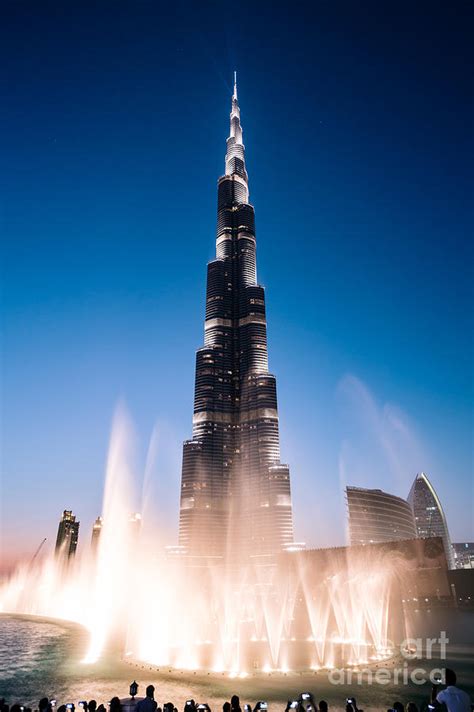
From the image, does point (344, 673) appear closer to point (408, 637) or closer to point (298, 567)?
→ point (408, 637)

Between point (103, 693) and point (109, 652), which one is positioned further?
point (109, 652)

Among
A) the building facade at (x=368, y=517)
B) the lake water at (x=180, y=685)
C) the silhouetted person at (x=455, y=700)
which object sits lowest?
the lake water at (x=180, y=685)

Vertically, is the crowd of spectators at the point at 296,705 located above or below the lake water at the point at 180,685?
above

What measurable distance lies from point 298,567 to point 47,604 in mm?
72792

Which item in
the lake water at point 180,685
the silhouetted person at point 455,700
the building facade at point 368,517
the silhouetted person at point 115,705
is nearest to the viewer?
the silhouetted person at point 455,700

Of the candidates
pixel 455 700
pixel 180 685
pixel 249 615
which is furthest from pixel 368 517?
pixel 455 700

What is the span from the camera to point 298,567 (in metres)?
127

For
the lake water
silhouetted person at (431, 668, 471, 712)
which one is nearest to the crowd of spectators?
silhouetted person at (431, 668, 471, 712)

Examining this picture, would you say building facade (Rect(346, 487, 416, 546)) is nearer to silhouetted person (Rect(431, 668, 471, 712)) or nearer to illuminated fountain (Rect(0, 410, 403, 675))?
illuminated fountain (Rect(0, 410, 403, 675))

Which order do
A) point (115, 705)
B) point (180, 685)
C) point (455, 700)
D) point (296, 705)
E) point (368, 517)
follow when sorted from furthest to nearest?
point (368, 517)
point (180, 685)
point (296, 705)
point (115, 705)
point (455, 700)

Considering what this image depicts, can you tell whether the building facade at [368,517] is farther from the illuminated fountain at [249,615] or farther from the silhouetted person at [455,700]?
the silhouetted person at [455,700]

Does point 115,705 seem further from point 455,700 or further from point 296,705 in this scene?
point 455,700

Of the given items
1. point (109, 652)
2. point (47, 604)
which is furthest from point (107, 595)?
point (109, 652)

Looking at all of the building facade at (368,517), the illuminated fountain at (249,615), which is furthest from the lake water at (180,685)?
the building facade at (368,517)
